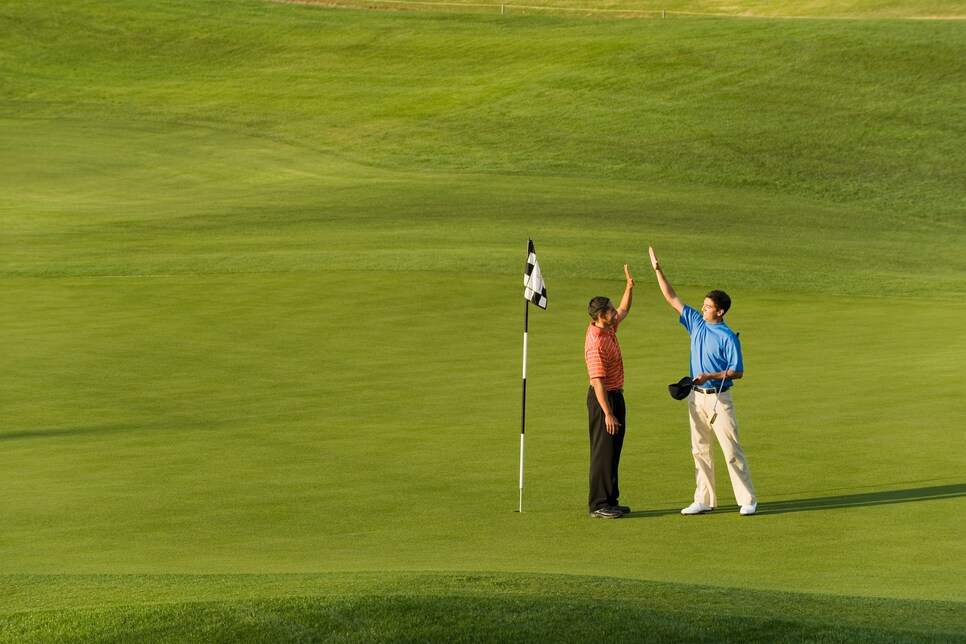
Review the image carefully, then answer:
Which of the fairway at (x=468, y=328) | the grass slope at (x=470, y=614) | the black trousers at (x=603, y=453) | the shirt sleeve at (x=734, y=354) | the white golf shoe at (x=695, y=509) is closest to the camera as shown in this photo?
the grass slope at (x=470, y=614)

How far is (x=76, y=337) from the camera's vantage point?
942 inches

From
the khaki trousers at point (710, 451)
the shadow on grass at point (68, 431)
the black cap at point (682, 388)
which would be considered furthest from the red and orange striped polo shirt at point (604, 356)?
the shadow on grass at point (68, 431)

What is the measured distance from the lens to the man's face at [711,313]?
1384 cm

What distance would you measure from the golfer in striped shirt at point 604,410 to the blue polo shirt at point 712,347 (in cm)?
71

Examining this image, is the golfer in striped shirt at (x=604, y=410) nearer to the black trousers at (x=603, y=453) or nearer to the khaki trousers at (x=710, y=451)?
the black trousers at (x=603, y=453)

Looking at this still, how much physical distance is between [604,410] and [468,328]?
11.2 metres

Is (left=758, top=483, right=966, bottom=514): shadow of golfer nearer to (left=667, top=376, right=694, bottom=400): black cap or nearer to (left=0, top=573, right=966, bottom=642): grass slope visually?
(left=667, top=376, right=694, bottom=400): black cap

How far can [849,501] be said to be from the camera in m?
14.1

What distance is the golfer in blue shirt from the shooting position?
1381 cm

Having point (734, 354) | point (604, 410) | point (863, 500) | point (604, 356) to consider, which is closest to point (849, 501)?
point (863, 500)

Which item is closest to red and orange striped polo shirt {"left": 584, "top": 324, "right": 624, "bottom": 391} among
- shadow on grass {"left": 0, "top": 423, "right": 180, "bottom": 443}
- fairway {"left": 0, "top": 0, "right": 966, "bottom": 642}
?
fairway {"left": 0, "top": 0, "right": 966, "bottom": 642}

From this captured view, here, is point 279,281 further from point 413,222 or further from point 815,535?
point 815,535

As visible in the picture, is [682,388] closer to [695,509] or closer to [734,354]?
[734,354]

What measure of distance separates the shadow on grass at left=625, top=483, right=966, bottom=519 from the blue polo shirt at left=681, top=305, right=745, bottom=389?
1201 mm
